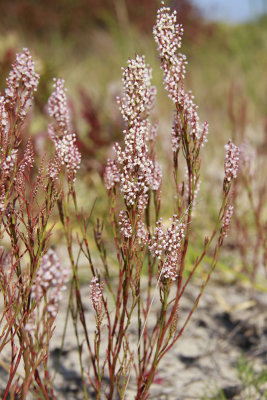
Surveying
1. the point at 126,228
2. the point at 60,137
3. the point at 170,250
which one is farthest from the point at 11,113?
the point at 170,250

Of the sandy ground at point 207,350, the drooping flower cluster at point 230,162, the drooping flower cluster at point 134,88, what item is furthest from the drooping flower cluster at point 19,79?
the sandy ground at point 207,350

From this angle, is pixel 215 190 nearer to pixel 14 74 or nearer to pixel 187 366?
pixel 187 366

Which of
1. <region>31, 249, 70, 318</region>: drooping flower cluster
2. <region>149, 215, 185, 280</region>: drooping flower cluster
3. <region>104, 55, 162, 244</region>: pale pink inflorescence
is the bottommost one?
<region>31, 249, 70, 318</region>: drooping flower cluster

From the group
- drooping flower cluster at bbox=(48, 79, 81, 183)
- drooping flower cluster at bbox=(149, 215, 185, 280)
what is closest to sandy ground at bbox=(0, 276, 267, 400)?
drooping flower cluster at bbox=(149, 215, 185, 280)

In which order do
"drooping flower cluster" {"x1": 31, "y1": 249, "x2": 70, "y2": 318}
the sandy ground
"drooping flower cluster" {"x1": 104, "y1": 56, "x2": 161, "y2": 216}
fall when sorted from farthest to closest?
1. the sandy ground
2. "drooping flower cluster" {"x1": 104, "y1": 56, "x2": 161, "y2": 216}
3. "drooping flower cluster" {"x1": 31, "y1": 249, "x2": 70, "y2": 318}

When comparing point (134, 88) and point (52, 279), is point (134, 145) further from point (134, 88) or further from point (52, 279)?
point (52, 279)

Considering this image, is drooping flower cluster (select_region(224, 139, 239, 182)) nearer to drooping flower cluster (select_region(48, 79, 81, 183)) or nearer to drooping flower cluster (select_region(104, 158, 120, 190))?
drooping flower cluster (select_region(104, 158, 120, 190))
